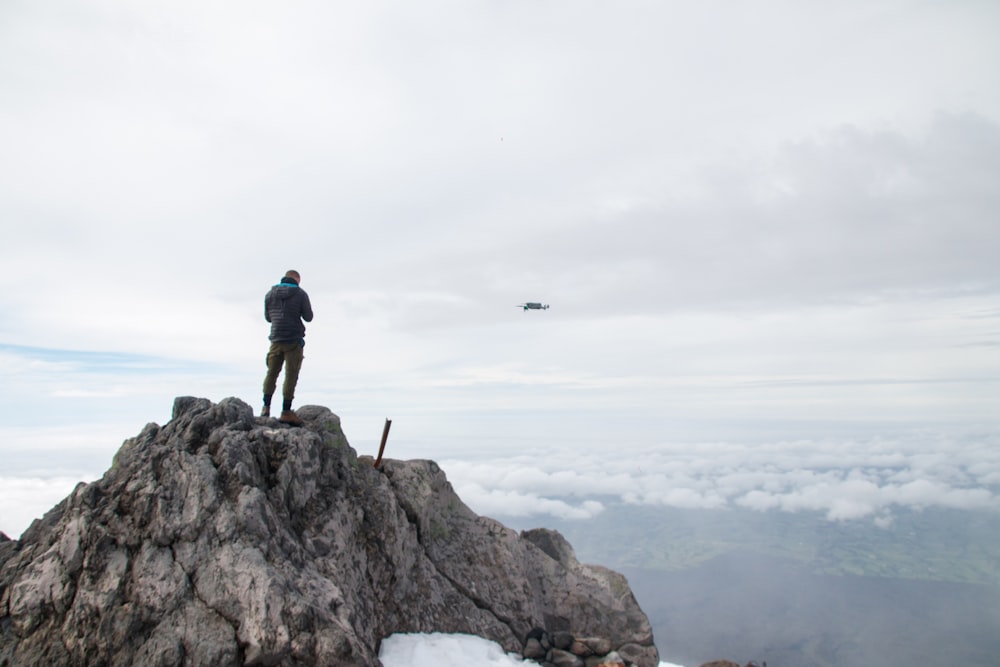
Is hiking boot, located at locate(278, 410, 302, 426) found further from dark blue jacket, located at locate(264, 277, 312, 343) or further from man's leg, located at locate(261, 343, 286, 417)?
dark blue jacket, located at locate(264, 277, 312, 343)

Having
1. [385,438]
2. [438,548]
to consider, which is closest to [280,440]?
[385,438]

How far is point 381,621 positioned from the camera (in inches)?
730

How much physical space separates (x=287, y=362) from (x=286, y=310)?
2.01m

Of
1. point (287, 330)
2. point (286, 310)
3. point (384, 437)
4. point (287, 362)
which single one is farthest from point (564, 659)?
point (286, 310)

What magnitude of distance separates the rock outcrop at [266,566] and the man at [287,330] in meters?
1.53

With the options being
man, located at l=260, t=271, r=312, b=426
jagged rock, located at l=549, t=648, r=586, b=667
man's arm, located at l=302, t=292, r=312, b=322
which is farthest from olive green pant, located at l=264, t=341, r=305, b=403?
jagged rock, located at l=549, t=648, r=586, b=667

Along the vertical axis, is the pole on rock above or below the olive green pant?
below

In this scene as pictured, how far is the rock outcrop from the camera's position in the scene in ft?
42.5

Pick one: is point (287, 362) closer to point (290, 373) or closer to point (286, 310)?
point (290, 373)

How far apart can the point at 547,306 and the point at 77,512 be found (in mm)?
22643

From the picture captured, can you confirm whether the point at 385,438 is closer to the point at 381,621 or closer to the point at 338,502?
the point at 338,502

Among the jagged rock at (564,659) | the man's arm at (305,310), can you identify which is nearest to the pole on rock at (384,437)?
the man's arm at (305,310)

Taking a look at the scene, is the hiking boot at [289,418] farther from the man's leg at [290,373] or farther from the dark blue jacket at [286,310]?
the dark blue jacket at [286,310]

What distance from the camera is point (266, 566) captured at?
14203 millimetres
